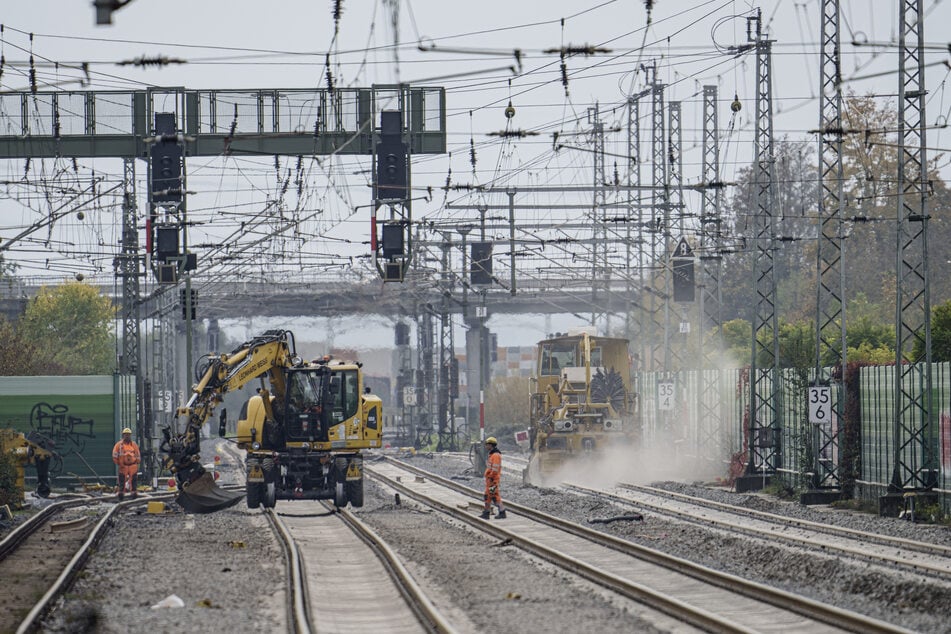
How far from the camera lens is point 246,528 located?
2558 cm

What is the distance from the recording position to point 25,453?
3306cm

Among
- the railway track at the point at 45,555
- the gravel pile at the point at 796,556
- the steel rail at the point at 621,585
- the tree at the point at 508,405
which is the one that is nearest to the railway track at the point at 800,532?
the gravel pile at the point at 796,556

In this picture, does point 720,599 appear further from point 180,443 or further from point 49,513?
point 49,513

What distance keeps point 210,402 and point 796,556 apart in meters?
13.0

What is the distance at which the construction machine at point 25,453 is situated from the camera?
105 feet

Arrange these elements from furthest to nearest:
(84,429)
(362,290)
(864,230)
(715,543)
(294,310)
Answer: (294,310)
(362,290)
(864,230)
(84,429)
(715,543)

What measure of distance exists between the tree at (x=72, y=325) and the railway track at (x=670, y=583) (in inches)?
2165

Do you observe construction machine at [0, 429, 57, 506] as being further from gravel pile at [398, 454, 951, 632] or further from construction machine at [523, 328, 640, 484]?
construction machine at [523, 328, 640, 484]

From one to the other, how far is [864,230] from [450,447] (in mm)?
29079

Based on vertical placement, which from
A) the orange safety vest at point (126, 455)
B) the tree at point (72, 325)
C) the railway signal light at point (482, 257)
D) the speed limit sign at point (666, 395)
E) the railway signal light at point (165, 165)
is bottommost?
the orange safety vest at point (126, 455)

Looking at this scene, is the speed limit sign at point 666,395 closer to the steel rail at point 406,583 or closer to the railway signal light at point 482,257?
the railway signal light at point 482,257

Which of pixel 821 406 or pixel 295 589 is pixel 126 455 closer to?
pixel 821 406

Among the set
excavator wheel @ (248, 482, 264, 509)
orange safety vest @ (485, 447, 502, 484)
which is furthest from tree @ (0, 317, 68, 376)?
orange safety vest @ (485, 447, 502, 484)

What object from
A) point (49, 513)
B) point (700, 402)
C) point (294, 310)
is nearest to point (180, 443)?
point (49, 513)
